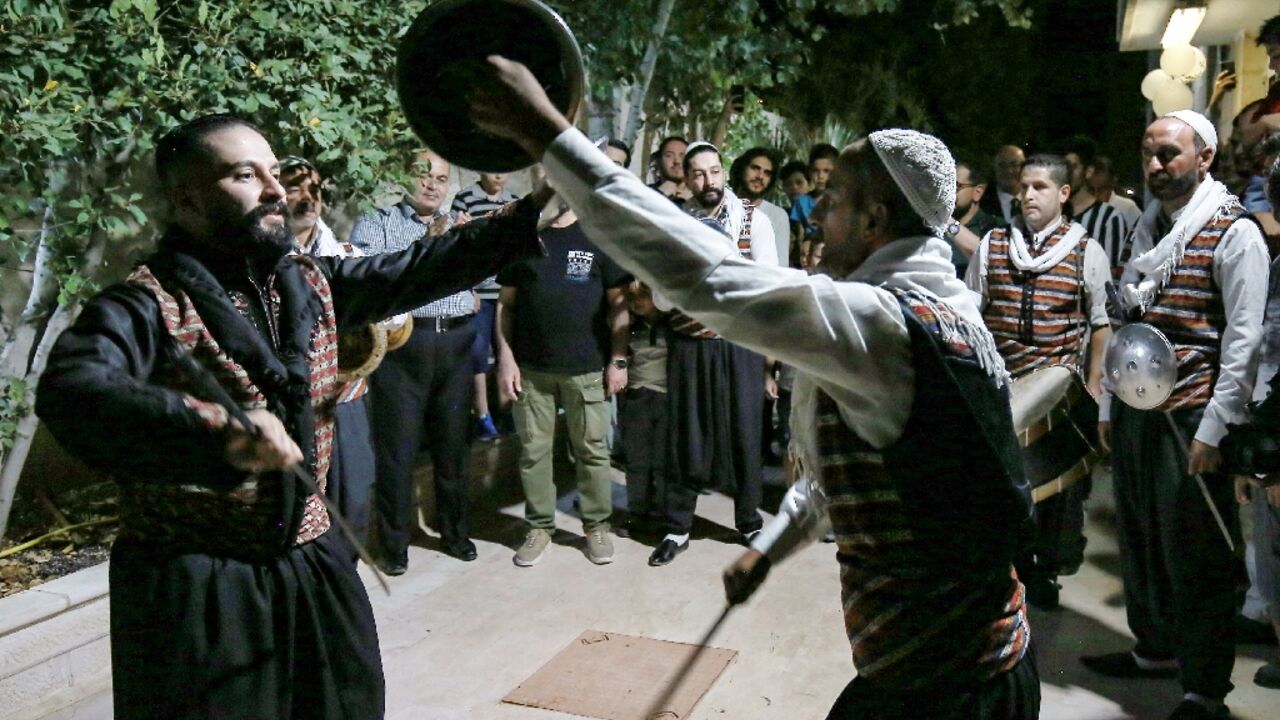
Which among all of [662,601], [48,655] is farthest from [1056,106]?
[48,655]

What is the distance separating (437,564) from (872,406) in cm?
458

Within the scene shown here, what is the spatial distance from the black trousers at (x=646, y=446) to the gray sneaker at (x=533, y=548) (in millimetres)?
651

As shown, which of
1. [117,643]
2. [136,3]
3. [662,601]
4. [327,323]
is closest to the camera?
[117,643]

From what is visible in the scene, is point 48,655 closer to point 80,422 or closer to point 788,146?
point 80,422

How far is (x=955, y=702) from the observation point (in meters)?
2.21

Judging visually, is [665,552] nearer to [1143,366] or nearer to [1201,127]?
[1143,366]

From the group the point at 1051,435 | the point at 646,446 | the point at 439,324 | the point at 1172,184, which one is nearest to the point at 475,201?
the point at 439,324

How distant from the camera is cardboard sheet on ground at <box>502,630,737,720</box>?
4410 mm

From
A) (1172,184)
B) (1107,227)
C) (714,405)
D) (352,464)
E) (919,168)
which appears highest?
(919,168)

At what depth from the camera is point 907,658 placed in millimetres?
2193

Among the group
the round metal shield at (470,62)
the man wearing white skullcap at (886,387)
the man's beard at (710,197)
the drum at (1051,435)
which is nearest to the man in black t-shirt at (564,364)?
the man's beard at (710,197)

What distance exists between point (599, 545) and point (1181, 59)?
24.5 ft

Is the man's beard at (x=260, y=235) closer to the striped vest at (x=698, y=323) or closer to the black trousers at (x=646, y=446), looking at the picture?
the striped vest at (x=698, y=323)

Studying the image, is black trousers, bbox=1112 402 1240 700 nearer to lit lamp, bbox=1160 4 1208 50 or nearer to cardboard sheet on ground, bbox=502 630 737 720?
cardboard sheet on ground, bbox=502 630 737 720
